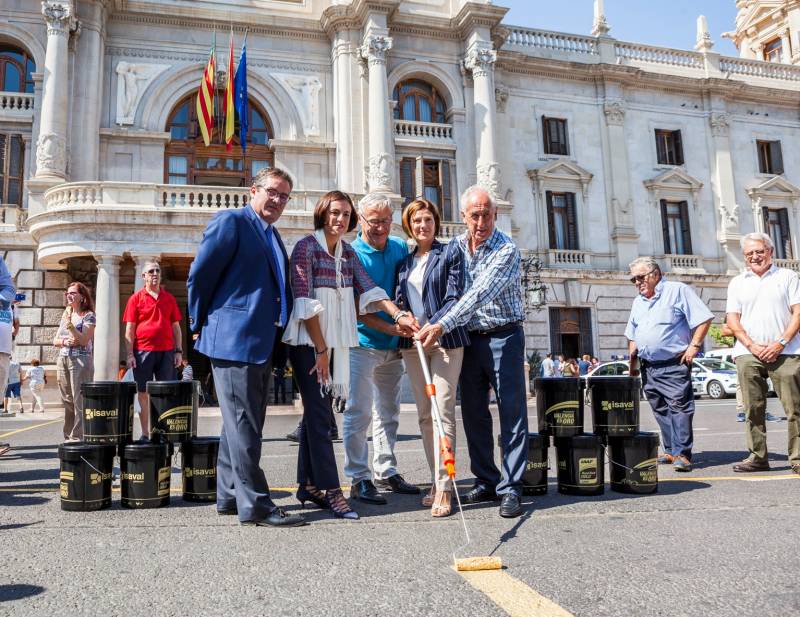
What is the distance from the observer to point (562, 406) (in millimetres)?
5141

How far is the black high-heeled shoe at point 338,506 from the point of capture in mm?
4324

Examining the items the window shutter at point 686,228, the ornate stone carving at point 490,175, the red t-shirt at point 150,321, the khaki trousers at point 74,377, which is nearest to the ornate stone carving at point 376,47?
the ornate stone carving at point 490,175

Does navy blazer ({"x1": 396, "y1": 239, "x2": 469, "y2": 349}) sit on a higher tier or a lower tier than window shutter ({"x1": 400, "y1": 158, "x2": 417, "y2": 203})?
lower

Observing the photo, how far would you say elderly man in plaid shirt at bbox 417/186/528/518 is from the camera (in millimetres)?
4672

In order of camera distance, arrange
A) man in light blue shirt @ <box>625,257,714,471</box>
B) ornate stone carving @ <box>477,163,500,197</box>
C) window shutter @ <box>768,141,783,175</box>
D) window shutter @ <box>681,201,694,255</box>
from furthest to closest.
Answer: window shutter @ <box>768,141,783,175</box> < window shutter @ <box>681,201,694,255</box> < ornate stone carving @ <box>477,163,500,197</box> < man in light blue shirt @ <box>625,257,714,471</box>

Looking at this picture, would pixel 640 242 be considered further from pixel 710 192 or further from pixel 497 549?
pixel 497 549

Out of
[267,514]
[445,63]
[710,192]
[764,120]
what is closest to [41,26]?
[445,63]

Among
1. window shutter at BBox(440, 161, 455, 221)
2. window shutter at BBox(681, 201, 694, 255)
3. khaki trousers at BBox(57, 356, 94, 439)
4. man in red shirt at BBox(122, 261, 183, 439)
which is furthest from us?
window shutter at BBox(681, 201, 694, 255)

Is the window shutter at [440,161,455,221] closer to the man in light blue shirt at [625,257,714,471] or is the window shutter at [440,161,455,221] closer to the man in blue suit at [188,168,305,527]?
the man in light blue shirt at [625,257,714,471]

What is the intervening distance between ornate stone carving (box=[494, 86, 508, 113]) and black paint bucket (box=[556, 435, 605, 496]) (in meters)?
22.4

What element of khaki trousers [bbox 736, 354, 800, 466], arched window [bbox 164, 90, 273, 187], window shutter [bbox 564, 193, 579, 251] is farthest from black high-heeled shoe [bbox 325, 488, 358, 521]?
window shutter [bbox 564, 193, 579, 251]

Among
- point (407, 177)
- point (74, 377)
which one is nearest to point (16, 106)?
point (407, 177)

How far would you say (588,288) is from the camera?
84.7 ft

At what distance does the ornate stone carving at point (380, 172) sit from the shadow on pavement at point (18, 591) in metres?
19.5
